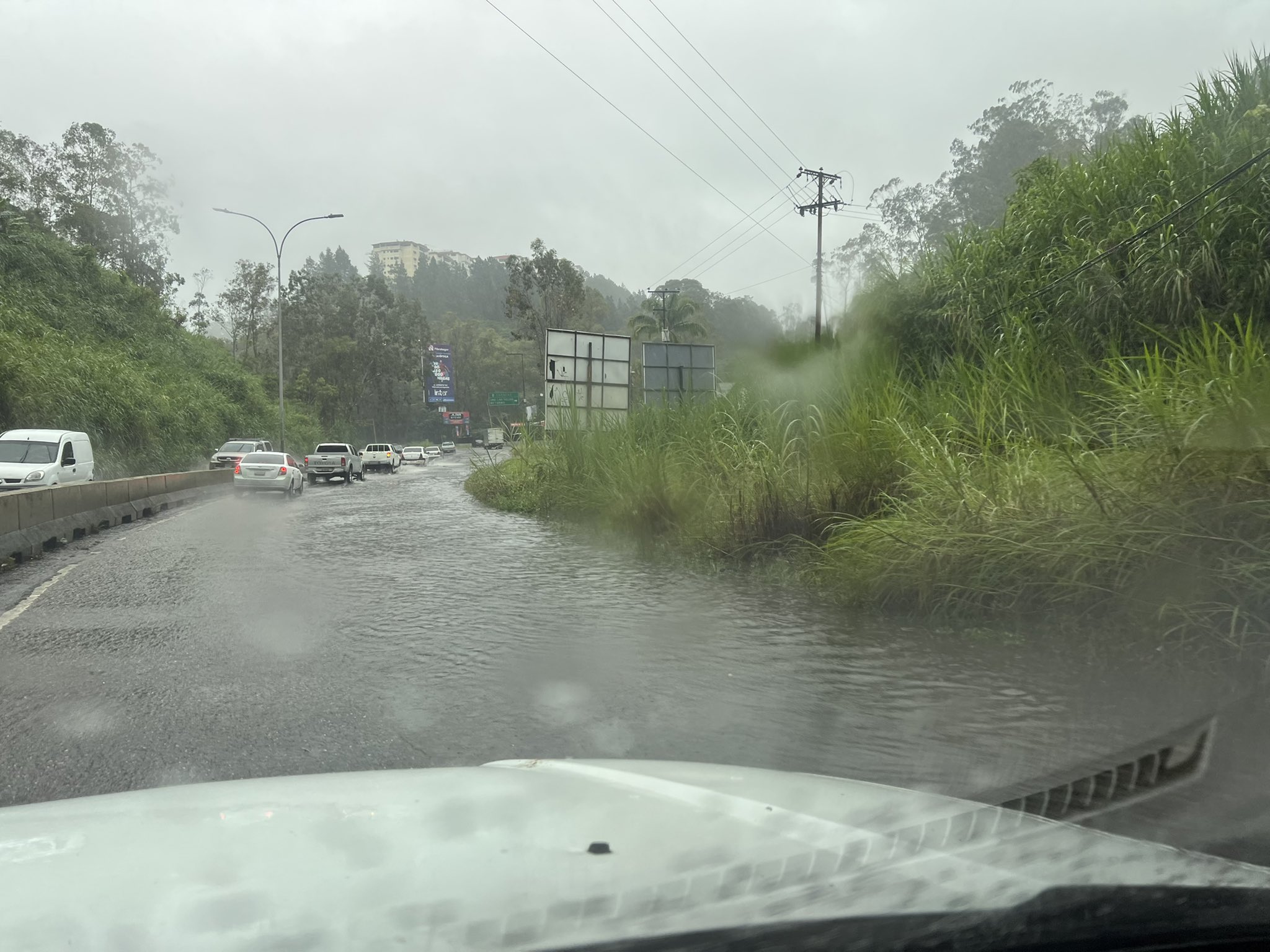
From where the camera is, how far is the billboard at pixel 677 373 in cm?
1744

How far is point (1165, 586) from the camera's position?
661 centimetres

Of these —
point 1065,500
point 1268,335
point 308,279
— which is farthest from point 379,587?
point 308,279

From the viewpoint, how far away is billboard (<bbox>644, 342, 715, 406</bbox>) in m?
17.4

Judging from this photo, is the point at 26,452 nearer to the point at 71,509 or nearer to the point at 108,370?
Answer: the point at 71,509

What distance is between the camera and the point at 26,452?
22.5 m

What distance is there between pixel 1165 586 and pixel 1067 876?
5363 mm

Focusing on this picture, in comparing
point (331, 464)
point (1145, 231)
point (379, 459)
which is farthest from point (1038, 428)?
point (379, 459)

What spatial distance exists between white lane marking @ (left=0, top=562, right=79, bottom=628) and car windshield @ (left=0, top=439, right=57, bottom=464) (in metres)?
12.0

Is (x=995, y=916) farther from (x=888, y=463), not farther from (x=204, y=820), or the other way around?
(x=888, y=463)

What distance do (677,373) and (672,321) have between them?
3663cm

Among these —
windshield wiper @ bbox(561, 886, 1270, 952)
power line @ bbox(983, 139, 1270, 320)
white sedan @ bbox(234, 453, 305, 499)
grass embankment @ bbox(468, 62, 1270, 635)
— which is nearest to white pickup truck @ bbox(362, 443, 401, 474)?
white sedan @ bbox(234, 453, 305, 499)

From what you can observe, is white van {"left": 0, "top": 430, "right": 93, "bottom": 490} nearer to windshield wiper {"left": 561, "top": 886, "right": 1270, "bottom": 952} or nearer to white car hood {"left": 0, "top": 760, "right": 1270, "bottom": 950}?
white car hood {"left": 0, "top": 760, "right": 1270, "bottom": 950}

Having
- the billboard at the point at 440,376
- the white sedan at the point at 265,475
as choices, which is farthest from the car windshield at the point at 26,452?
the billboard at the point at 440,376

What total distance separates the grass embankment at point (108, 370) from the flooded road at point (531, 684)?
24679 millimetres
